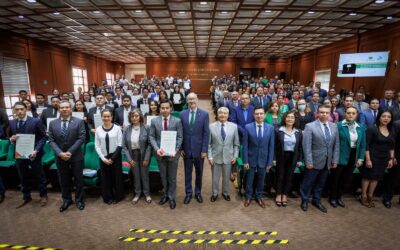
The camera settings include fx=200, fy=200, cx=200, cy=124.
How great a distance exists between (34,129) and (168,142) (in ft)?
7.26

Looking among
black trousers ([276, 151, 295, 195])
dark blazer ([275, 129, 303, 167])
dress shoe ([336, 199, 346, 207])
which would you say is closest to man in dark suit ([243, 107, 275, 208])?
dark blazer ([275, 129, 303, 167])

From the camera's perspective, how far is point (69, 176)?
321cm

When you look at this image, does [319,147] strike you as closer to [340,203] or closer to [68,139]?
[340,203]

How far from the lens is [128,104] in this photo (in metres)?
4.82

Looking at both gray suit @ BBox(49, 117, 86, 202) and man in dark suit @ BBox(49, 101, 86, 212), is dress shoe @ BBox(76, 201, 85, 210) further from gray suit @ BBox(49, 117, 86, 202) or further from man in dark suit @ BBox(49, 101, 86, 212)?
gray suit @ BBox(49, 117, 86, 202)

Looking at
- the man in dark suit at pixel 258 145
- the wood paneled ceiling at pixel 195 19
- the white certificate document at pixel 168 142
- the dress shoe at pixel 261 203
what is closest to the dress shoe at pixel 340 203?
the dress shoe at pixel 261 203

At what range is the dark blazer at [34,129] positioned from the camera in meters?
3.21

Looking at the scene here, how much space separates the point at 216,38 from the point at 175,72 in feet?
29.9

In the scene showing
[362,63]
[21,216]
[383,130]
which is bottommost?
[21,216]

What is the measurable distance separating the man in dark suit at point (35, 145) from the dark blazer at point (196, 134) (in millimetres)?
2366

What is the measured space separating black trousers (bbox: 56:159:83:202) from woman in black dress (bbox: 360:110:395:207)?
4.66 metres

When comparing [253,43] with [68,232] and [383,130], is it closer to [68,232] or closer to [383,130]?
[383,130]

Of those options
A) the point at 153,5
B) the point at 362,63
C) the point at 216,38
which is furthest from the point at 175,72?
the point at 362,63

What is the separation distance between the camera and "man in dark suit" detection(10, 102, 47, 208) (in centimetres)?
319
